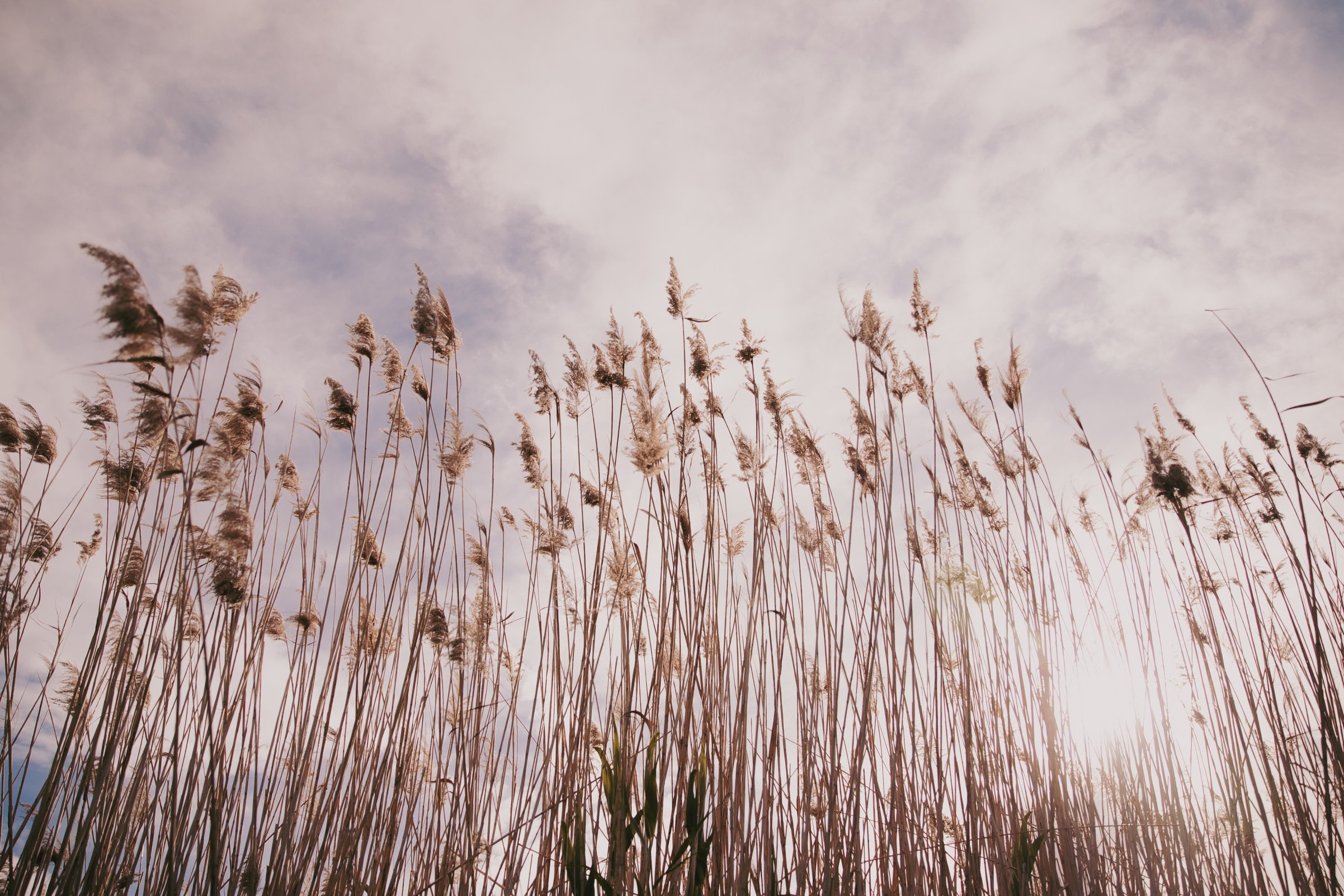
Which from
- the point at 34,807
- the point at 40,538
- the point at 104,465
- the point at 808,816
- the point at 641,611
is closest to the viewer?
the point at 34,807

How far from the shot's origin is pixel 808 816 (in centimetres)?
250

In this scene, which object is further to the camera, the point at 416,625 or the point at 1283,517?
the point at 1283,517

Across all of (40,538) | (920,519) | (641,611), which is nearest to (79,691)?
(40,538)

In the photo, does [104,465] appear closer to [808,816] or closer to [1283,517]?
[808,816]

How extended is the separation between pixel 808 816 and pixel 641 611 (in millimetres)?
992

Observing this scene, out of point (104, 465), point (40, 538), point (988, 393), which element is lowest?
→ point (40, 538)

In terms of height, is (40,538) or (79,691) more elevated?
(40,538)

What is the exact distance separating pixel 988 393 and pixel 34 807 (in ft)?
15.6

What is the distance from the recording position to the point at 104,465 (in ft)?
9.62

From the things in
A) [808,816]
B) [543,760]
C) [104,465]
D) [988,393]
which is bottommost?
[808,816]

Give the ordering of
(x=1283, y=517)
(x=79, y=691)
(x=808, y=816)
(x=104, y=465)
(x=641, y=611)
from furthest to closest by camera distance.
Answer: (x=1283, y=517) → (x=104, y=465) → (x=641, y=611) → (x=808, y=816) → (x=79, y=691)

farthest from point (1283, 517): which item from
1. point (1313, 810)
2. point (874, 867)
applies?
point (874, 867)

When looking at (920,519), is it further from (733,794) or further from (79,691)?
(79,691)

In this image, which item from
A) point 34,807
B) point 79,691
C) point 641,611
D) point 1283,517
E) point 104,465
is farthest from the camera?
point 1283,517
